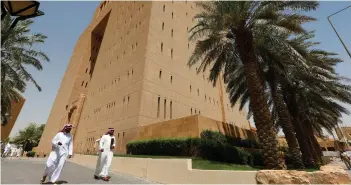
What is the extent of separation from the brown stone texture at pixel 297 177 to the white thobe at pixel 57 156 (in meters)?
6.57

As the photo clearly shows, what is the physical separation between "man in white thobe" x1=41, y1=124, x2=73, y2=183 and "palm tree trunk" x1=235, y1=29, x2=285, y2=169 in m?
8.14

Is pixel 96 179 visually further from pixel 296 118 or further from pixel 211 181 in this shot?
pixel 296 118

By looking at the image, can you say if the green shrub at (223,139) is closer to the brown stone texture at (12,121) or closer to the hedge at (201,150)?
the hedge at (201,150)

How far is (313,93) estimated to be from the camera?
17438mm

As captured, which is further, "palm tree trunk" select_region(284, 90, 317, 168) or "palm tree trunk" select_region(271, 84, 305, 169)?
"palm tree trunk" select_region(284, 90, 317, 168)

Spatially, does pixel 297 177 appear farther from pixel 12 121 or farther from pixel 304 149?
pixel 12 121

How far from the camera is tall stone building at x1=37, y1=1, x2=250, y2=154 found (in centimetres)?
1755

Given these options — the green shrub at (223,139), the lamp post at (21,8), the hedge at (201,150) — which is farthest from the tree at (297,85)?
the lamp post at (21,8)

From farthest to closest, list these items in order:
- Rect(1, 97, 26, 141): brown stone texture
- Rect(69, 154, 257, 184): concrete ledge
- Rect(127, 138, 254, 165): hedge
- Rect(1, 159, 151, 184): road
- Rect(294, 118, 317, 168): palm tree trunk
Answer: Rect(1, 97, 26, 141): brown stone texture
Rect(294, 118, 317, 168): palm tree trunk
Rect(127, 138, 254, 165): hedge
Rect(69, 154, 257, 184): concrete ledge
Rect(1, 159, 151, 184): road

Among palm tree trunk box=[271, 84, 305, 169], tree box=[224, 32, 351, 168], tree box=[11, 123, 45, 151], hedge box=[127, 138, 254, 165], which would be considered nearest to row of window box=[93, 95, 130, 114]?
hedge box=[127, 138, 254, 165]

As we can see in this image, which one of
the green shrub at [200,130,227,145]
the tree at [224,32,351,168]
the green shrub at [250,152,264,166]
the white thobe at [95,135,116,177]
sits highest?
the tree at [224,32,351,168]

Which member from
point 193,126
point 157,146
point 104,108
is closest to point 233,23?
point 193,126

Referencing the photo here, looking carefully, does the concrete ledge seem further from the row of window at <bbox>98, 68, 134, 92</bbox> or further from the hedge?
the row of window at <bbox>98, 68, 134, 92</bbox>

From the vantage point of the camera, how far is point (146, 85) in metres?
17.8
